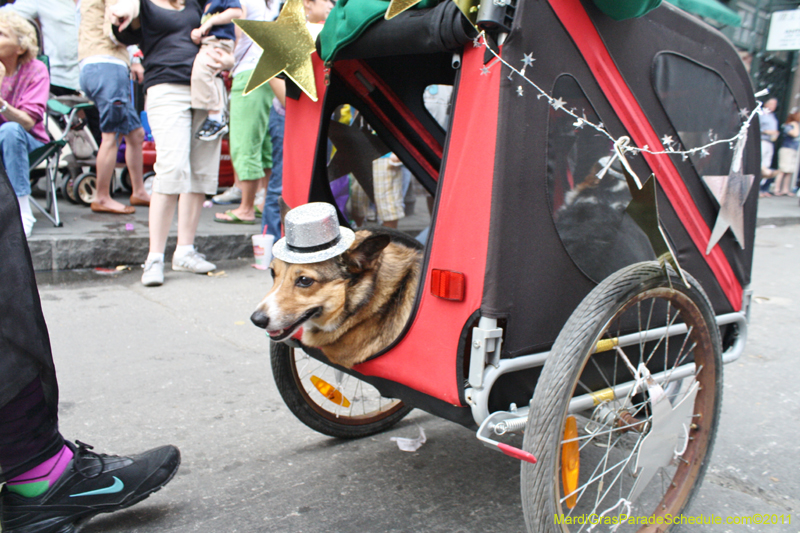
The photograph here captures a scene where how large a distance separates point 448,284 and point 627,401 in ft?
2.33

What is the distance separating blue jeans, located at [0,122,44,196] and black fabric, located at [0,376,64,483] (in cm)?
342

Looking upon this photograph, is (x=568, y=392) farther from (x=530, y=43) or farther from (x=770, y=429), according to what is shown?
(x=770, y=429)

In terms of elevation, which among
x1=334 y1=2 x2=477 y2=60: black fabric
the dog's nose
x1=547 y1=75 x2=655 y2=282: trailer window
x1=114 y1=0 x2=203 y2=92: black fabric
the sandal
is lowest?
the sandal

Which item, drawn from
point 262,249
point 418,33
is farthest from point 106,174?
point 418,33

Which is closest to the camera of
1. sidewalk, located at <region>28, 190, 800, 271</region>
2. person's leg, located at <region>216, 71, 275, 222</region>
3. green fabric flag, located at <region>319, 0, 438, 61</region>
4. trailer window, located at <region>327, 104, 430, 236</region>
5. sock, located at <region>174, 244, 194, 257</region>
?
green fabric flag, located at <region>319, 0, 438, 61</region>

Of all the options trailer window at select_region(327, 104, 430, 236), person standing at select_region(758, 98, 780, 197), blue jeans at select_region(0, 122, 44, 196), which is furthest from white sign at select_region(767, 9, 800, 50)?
blue jeans at select_region(0, 122, 44, 196)

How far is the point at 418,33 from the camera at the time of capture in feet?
5.66

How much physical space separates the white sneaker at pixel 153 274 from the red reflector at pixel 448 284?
3.29m

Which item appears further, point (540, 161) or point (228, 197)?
point (228, 197)

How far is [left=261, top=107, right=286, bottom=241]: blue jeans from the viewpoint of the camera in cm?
533

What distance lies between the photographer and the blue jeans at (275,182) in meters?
5.33

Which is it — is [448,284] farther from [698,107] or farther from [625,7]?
[698,107]

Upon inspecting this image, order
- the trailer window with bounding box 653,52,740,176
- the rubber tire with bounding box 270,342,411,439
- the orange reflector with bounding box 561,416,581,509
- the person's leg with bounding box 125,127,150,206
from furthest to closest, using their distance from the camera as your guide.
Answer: the person's leg with bounding box 125,127,150,206
the rubber tire with bounding box 270,342,411,439
the trailer window with bounding box 653,52,740,176
the orange reflector with bounding box 561,416,581,509

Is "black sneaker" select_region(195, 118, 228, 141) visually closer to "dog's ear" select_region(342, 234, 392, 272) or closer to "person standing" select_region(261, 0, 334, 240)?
→ "person standing" select_region(261, 0, 334, 240)
